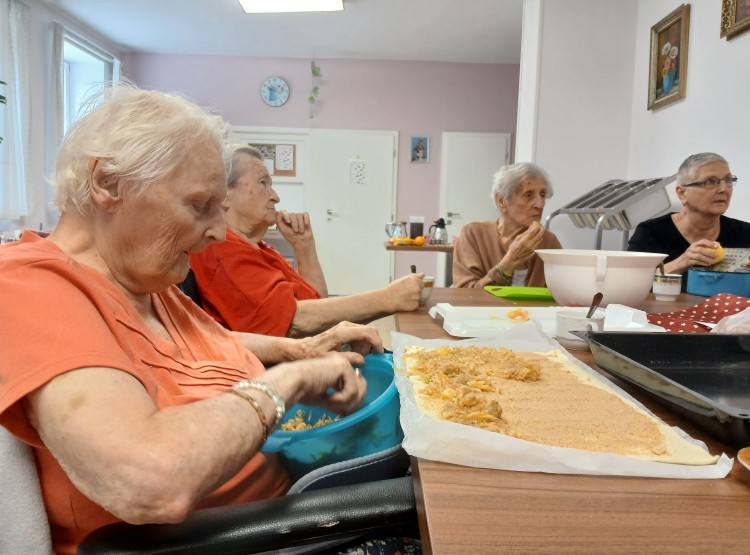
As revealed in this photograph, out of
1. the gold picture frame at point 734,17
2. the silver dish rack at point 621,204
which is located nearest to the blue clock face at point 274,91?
the silver dish rack at point 621,204

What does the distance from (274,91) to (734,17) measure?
198 inches

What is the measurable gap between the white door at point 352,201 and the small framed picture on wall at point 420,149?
0.23 meters

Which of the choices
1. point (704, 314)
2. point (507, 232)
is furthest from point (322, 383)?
point (507, 232)

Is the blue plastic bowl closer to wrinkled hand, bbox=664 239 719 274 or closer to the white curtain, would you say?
wrinkled hand, bbox=664 239 719 274

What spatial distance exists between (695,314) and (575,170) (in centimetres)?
250

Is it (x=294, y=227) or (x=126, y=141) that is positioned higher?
(x=126, y=141)

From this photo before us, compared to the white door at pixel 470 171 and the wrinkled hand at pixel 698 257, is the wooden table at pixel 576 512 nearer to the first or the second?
the wrinkled hand at pixel 698 257

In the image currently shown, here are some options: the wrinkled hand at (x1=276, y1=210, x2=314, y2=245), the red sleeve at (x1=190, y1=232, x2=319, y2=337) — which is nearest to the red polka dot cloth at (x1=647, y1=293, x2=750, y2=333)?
the red sleeve at (x1=190, y1=232, x2=319, y2=337)

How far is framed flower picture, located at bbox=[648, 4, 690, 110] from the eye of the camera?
3.04 meters

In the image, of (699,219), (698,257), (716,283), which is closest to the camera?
(716,283)

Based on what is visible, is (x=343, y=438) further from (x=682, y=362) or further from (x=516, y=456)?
(x=682, y=362)

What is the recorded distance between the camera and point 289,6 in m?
4.59

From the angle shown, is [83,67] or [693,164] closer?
[693,164]

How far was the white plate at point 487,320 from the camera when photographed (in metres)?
1.24
